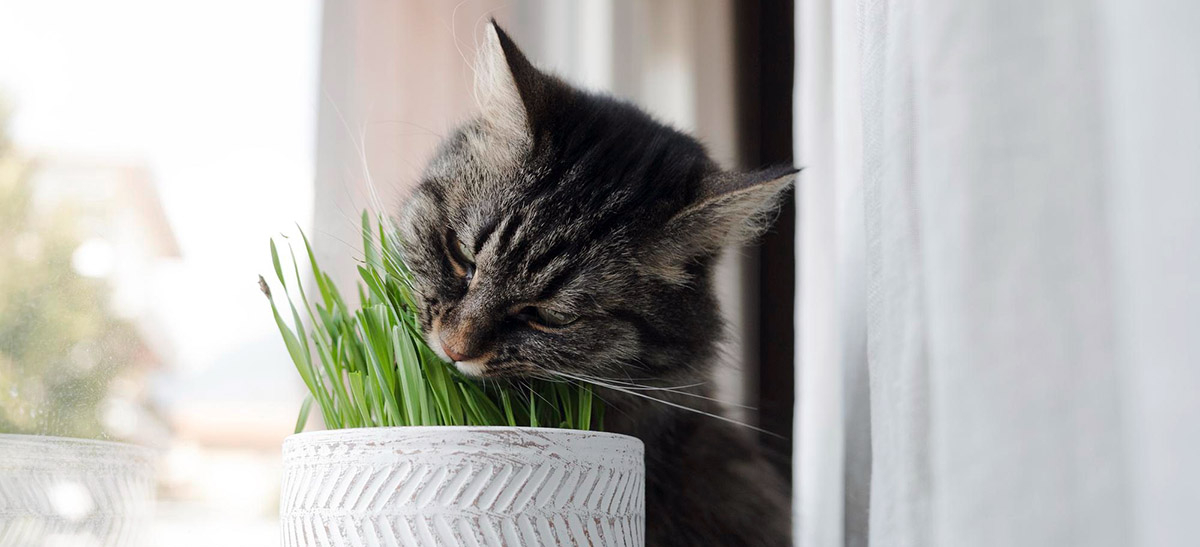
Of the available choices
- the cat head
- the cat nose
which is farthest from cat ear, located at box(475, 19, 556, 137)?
the cat nose

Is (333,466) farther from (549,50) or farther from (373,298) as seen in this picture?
(549,50)

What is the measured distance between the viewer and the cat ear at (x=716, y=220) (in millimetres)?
875

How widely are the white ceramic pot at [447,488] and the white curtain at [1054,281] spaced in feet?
0.88

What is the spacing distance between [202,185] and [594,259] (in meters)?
0.72

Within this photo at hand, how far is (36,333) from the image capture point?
976mm

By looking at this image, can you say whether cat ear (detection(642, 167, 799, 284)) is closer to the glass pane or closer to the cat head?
the cat head

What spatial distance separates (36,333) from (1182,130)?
1118 mm

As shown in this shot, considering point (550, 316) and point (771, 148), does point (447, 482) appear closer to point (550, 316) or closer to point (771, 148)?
point (550, 316)

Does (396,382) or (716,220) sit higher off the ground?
(716,220)

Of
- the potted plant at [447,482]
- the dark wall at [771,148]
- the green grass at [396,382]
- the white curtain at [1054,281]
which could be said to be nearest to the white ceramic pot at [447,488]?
the potted plant at [447,482]

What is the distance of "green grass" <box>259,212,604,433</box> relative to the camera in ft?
2.65

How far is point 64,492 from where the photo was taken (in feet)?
2.97

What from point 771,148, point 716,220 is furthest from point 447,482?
point 771,148

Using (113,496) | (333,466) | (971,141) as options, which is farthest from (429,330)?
(971,141)
